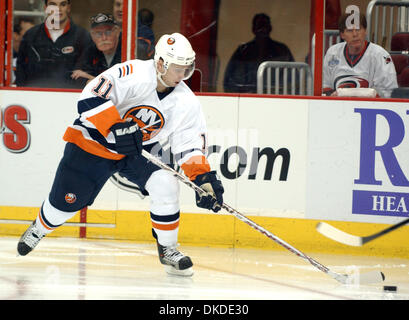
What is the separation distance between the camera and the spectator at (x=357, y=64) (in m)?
5.08

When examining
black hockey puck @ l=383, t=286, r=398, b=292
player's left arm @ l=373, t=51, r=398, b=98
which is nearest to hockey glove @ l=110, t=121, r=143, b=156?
black hockey puck @ l=383, t=286, r=398, b=292

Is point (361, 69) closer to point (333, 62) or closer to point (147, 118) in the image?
point (333, 62)

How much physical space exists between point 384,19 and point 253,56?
0.77m

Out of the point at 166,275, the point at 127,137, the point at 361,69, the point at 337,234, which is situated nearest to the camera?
the point at 337,234

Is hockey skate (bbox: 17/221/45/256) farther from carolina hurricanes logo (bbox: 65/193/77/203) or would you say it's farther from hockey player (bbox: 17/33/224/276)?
carolina hurricanes logo (bbox: 65/193/77/203)

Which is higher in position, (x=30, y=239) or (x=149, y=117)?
(x=149, y=117)

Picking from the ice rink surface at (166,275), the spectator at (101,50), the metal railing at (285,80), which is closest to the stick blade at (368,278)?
the ice rink surface at (166,275)

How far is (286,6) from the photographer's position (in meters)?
5.11

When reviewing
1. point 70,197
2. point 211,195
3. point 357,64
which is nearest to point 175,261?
point 211,195

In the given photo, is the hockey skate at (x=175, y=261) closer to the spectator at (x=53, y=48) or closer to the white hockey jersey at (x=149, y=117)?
the white hockey jersey at (x=149, y=117)

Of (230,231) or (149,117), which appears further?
(230,231)

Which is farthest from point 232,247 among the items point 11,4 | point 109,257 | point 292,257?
point 11,4

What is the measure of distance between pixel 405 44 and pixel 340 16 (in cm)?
40

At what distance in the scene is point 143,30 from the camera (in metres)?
5.22
